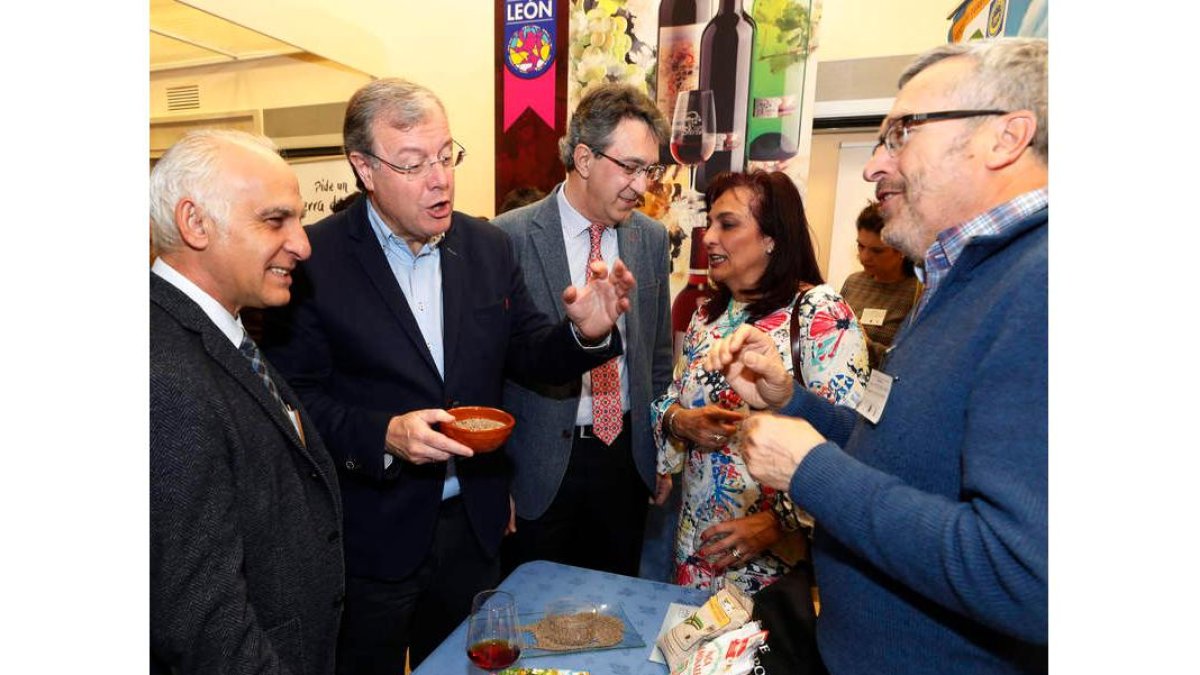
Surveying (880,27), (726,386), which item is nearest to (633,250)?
(726,386)

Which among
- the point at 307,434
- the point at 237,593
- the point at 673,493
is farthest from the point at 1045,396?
the point at 673,493

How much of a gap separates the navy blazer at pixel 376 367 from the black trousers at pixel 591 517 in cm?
41

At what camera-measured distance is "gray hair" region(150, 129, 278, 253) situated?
1.40 meters

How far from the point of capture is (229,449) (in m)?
1.28

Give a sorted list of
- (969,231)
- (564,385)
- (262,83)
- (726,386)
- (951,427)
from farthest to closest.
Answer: (262,83)
(564,385)
(726,386)
(969,231)
(951,427)

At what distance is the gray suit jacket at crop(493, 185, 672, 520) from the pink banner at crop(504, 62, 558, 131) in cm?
145

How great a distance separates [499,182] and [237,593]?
3202mm

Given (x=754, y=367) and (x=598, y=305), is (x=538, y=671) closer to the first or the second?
(x=754, y=367)

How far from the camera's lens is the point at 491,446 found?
1.61m

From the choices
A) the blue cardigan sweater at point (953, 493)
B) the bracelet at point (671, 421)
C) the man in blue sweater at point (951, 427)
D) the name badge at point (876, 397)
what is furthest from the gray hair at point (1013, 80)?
the bracelet at point (671, 421)

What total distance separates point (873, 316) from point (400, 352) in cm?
290

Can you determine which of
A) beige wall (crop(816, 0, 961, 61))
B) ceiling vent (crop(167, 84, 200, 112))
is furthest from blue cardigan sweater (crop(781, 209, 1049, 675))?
ceiling vent (crop(167, 84, 200, 112))

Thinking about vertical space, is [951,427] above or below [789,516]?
above

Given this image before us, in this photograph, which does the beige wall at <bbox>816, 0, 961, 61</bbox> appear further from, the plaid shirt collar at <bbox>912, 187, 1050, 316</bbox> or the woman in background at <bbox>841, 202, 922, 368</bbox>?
the plaid shirt collar at <bbox>912, 187, 1050, 316</bbox>
